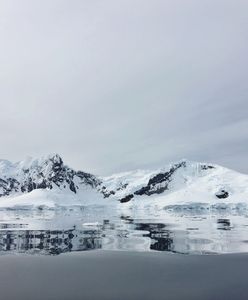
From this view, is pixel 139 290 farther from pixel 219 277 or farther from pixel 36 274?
pixel 36 274

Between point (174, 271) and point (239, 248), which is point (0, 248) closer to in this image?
point (174, 271)

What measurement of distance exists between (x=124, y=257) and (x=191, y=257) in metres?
4.22

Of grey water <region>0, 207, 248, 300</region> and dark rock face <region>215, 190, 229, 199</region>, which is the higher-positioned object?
dark rock face <region>215, 190, 229, 199</region>

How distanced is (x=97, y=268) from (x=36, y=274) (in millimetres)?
3424

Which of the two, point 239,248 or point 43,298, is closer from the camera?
point 43,298

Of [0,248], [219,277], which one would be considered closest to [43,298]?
[219,277]

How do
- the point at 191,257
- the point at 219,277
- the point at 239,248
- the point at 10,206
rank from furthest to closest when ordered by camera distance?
the point at 10,206, the point at 239,248, the point at 191,257, the point at 219,277

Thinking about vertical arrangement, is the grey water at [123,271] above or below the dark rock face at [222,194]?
below

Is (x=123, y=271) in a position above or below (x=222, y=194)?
below

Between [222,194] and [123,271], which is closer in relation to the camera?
[123,271]

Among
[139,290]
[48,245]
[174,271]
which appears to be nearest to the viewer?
[139,290]

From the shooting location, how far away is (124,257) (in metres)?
24.3

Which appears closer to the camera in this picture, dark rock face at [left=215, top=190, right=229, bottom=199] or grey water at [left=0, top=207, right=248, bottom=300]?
grey water at [left=0, top=207, right=248, bottom=300]

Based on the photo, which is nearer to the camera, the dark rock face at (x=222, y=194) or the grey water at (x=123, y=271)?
the grey water at (x=123, y=271)
